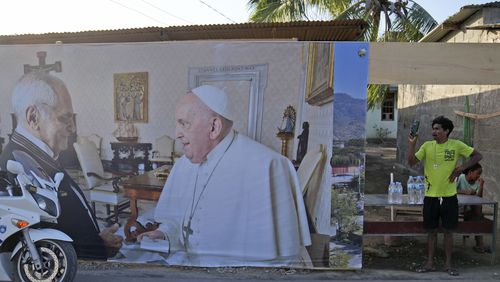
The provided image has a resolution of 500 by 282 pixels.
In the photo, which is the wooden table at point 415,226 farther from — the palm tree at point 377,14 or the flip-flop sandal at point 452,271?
the palm tree at point 377,14

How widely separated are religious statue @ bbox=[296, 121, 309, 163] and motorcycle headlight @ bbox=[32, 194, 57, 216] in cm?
237

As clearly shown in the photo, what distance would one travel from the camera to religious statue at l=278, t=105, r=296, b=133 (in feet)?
15.2

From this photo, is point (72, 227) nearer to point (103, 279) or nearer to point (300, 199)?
point (103, 279)

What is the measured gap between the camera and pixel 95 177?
5.09 m

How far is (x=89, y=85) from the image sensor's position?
16.6 feet

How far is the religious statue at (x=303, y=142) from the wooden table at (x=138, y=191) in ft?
4.84

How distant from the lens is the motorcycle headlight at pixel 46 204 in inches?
160

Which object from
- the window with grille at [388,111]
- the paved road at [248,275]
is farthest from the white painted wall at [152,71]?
the window with grille at [388,111]

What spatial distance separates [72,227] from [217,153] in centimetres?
188

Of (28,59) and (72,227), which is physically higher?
(28,59)

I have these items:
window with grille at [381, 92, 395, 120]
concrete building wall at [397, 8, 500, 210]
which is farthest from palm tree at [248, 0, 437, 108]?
window with grille at [381, 92, 395, 120]

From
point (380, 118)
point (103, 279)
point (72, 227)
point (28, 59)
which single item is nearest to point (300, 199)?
point (103, 279)

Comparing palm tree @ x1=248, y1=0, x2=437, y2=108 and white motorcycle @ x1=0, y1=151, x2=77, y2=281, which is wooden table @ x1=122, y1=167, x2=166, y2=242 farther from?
palm tree @ x1=248, y1=0, x2=437, y2=108

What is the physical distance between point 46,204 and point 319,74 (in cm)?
286
